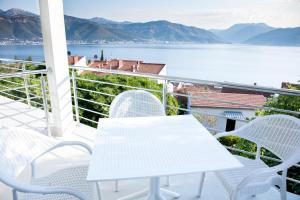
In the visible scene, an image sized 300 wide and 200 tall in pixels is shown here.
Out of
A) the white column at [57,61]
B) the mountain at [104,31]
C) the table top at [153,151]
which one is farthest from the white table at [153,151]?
the mountain at [104,31]

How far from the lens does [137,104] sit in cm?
230

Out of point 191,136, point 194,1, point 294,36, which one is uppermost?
point 194,1

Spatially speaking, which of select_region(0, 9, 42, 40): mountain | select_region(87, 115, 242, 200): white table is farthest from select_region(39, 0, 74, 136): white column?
select_region(0, 9, 42, 40): mountain

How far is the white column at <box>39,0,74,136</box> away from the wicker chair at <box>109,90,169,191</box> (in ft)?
3.94

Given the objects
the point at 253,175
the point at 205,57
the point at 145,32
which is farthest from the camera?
the point at 205,57

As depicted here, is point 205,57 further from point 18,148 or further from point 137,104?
point 18,148

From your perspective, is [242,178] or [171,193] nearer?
[242,178]

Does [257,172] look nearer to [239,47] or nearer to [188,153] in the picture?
[188,153]

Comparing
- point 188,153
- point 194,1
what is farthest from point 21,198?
point 194,1

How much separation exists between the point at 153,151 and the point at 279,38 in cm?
496

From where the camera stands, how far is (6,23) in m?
5.03

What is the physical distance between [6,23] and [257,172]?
5565 millimetres

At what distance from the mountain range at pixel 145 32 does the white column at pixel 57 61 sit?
814 mm

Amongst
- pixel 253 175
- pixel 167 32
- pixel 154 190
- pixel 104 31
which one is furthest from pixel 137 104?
pixel 104 31
